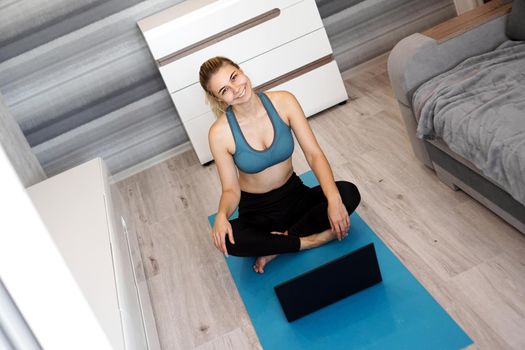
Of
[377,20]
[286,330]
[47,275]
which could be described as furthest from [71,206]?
[377,20]

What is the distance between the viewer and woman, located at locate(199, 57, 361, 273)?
2.19m

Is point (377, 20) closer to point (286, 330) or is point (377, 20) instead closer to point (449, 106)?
point (449, 106)

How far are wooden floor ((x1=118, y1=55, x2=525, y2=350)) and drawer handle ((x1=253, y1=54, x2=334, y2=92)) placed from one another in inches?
11.9

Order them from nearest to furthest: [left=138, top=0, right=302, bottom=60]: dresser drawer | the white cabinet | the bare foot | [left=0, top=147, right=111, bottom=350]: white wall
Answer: [left=0, top=147, right=111, bottom=350]: white wall < the white cabinet < the bare foot < [left=138, top=0, right=302, bottom=60]: dresser drawer

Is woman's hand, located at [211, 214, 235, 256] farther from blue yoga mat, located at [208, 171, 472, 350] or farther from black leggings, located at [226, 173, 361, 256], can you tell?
blue yoga mat, located at [208, 171, 472, 350]

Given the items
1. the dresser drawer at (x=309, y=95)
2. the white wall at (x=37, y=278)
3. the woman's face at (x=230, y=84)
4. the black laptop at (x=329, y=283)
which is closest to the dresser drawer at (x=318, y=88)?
the dresser drawer at (x=309, y=95)

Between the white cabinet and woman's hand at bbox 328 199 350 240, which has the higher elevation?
the white cabinet

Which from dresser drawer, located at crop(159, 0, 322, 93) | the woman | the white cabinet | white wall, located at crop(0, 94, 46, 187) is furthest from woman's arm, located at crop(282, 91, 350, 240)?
white wall, located at crop(0, 94, 46, 187)

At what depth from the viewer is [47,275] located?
1.75 ft

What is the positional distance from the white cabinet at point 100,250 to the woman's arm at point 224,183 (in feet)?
1.19

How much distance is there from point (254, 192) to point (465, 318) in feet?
3.13

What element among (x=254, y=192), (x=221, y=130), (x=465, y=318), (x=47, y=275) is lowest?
(x=465, y=318)

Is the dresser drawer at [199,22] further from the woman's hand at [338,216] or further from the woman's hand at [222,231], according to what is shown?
the woman's hand at [338,216]

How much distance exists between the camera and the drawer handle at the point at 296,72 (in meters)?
3.48
